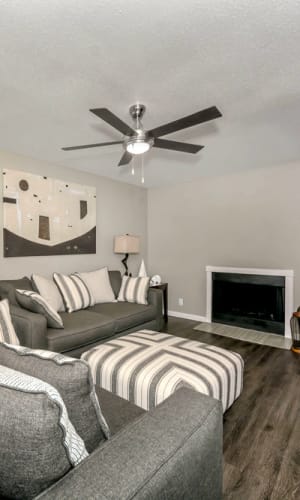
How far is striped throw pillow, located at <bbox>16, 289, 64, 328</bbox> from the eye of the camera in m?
2.33

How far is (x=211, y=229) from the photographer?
167 inches

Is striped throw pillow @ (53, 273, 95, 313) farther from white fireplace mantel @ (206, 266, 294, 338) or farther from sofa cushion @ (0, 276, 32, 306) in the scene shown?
white fireplace mantel @ (206, 266, 294, 338)

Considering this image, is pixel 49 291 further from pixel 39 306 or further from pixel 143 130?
pixel 143 130

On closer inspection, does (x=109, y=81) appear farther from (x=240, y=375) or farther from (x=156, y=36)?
(x=240, y=375)

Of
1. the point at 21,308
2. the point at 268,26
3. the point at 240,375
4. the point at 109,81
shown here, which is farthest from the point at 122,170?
the point at 240,375

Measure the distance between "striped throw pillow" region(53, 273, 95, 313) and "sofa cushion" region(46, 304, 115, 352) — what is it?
131mm

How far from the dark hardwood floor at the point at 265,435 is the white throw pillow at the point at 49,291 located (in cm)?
200

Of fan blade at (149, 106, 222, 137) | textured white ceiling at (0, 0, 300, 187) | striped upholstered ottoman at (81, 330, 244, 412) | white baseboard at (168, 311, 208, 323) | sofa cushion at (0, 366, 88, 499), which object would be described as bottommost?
white baseboard at (168, 311, 208, 323)

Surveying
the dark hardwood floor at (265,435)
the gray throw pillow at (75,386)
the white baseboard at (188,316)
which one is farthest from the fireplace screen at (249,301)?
the gray throw pillow at (75,386)

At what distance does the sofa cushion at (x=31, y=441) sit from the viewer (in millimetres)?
585

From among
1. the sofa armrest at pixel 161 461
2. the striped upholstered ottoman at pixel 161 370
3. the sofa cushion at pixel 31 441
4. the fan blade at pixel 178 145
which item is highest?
the fan blade at pixel 178 145

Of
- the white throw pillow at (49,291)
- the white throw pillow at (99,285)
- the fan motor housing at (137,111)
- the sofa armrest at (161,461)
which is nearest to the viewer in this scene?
the sofa armrest at (161,461)

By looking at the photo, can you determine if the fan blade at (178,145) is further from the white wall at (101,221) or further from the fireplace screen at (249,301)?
the fireplace screen at (249,301)

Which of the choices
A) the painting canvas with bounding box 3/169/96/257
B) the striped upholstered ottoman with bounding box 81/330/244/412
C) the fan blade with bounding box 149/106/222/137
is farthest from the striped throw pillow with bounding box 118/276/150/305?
the fan blade with bounding box 149/106/222/137
